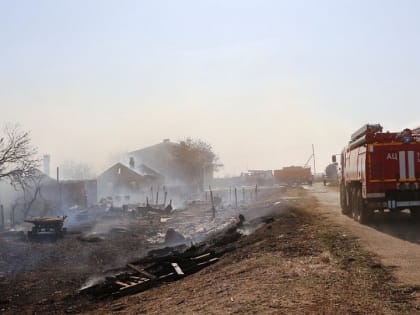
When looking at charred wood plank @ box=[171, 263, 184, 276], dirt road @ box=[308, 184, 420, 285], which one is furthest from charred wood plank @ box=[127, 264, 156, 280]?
dirt road @ box=[308, 184, 420, 285]

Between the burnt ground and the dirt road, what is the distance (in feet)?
0.95

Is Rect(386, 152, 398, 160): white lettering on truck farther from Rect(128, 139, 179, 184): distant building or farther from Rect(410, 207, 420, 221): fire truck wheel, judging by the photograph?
Rect(128, 139, 179, 184): distant building

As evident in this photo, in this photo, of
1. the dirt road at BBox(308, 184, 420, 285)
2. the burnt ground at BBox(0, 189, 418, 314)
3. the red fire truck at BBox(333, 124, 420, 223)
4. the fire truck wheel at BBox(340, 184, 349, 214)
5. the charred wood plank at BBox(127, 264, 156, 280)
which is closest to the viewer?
the burnt ground at BBox(0, 189, 418, 314)

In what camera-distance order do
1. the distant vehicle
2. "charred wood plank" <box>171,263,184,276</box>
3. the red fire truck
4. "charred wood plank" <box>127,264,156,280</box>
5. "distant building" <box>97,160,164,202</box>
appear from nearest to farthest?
"charred wood plank" <box>171,263,184,276</box> < "charred wood plank" <box>127,264,156,280</box> < the red fire truck < "distant building" <box>97,160,164,202</box> < the distant vehicle

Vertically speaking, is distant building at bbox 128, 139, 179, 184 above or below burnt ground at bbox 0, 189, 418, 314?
above

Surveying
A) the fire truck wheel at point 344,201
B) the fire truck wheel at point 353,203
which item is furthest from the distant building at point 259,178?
the fire truck wheel at point 353,203

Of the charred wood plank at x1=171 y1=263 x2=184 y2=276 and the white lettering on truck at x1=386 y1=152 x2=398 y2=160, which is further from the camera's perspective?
the white lettering on truck at x1=386 y1=152 x2=398 y2=160

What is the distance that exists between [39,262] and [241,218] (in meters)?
9.70

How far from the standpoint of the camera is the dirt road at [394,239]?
1021 cm

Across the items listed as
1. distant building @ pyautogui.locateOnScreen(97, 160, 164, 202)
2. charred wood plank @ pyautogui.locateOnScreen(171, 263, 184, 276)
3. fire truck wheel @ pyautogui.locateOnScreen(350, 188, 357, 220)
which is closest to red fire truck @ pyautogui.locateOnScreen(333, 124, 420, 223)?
fire truck wheel @ pyautogui.locateOnScreen(350, 188, 357, 220)

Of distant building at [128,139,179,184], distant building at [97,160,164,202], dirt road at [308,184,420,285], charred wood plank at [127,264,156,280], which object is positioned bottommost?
charred wood plank at [127,264,156,280]

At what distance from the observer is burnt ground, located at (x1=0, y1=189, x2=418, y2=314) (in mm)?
8273

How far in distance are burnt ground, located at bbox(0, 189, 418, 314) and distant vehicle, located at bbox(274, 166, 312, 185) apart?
204 feet

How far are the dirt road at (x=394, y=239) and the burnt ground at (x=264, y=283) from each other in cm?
29
